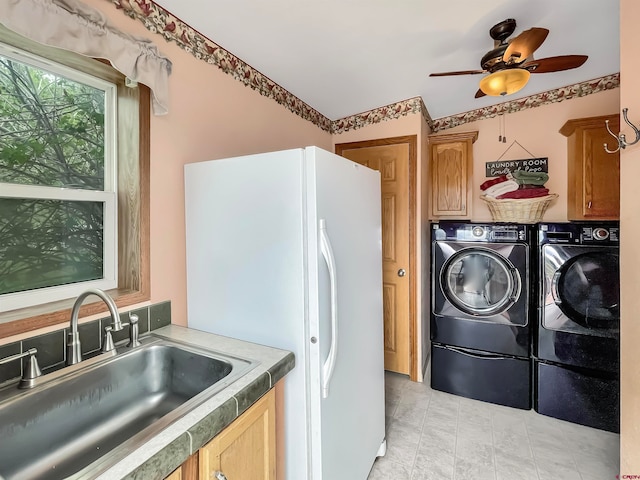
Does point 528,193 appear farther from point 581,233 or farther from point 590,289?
point 590,289

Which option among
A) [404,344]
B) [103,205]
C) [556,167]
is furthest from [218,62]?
[556,167]

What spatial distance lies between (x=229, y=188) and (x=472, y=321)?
2132 mm

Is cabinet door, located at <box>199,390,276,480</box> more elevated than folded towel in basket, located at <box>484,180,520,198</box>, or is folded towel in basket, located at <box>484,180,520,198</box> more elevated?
folded towel in basket, located at <box>484,180,520,198</box>

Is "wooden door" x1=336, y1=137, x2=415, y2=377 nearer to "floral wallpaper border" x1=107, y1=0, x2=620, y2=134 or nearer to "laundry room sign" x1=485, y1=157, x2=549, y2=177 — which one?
"floral wallpaper border" x1=107, y1=0, x2=620, y2=134

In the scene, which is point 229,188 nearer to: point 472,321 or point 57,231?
point 57,231

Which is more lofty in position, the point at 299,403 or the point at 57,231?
the point at 57,231

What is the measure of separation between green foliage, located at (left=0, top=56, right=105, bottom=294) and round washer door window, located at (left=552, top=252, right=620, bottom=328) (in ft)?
9.35

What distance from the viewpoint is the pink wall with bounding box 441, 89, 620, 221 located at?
2.77 m

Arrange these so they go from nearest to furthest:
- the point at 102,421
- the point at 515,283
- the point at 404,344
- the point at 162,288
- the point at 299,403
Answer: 1. the point at 102,421
2. the point at 299,403
3. the point at 162,288
4. the point at 515,283
5. the point at 404,344

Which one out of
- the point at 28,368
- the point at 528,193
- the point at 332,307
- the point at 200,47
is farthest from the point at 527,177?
the point at 28,368

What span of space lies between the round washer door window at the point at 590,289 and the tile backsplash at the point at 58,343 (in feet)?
8.49

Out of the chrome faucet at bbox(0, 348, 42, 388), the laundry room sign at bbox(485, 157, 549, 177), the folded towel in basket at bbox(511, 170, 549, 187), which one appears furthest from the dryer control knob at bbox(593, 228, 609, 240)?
the chrome faucet at bbox(0, 348, 42, 388)

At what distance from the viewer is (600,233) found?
206 centimetres

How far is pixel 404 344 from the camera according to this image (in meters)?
2.84
